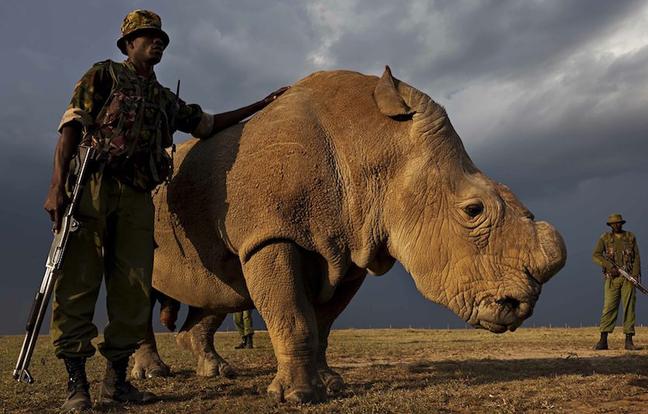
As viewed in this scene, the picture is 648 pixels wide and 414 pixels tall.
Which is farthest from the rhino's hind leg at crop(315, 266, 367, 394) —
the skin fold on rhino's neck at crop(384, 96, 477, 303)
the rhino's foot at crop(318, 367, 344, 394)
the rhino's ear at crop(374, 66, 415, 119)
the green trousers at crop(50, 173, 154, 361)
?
the green trousers at crop(50, 173, 154, 361)

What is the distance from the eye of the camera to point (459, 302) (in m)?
4.32

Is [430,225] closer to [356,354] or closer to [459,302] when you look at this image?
[459,302]

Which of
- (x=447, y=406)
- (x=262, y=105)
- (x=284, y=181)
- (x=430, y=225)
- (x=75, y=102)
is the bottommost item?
(x=447, y=406)

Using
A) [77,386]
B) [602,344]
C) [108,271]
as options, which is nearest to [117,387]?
[77,386]

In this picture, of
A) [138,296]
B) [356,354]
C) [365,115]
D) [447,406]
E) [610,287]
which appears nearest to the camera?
[447,406]

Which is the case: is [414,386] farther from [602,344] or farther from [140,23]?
[602,344]

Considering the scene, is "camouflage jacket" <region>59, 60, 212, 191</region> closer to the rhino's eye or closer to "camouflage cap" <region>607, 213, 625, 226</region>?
the rhino's eye

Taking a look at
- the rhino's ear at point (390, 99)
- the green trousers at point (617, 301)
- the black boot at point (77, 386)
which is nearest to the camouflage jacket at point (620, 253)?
the green trousers at point (617, 301)

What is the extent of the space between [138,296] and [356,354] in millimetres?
4940

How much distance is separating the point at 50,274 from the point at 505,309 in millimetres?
3012

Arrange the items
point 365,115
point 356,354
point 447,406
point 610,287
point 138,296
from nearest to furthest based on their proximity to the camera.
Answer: point 447,406 < point 138,296 < point 365,115 < point 356,354 < point 610,287

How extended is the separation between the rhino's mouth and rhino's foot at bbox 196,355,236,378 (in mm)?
2768

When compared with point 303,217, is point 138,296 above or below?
below

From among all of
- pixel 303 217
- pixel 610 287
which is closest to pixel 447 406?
pixel 303 217
